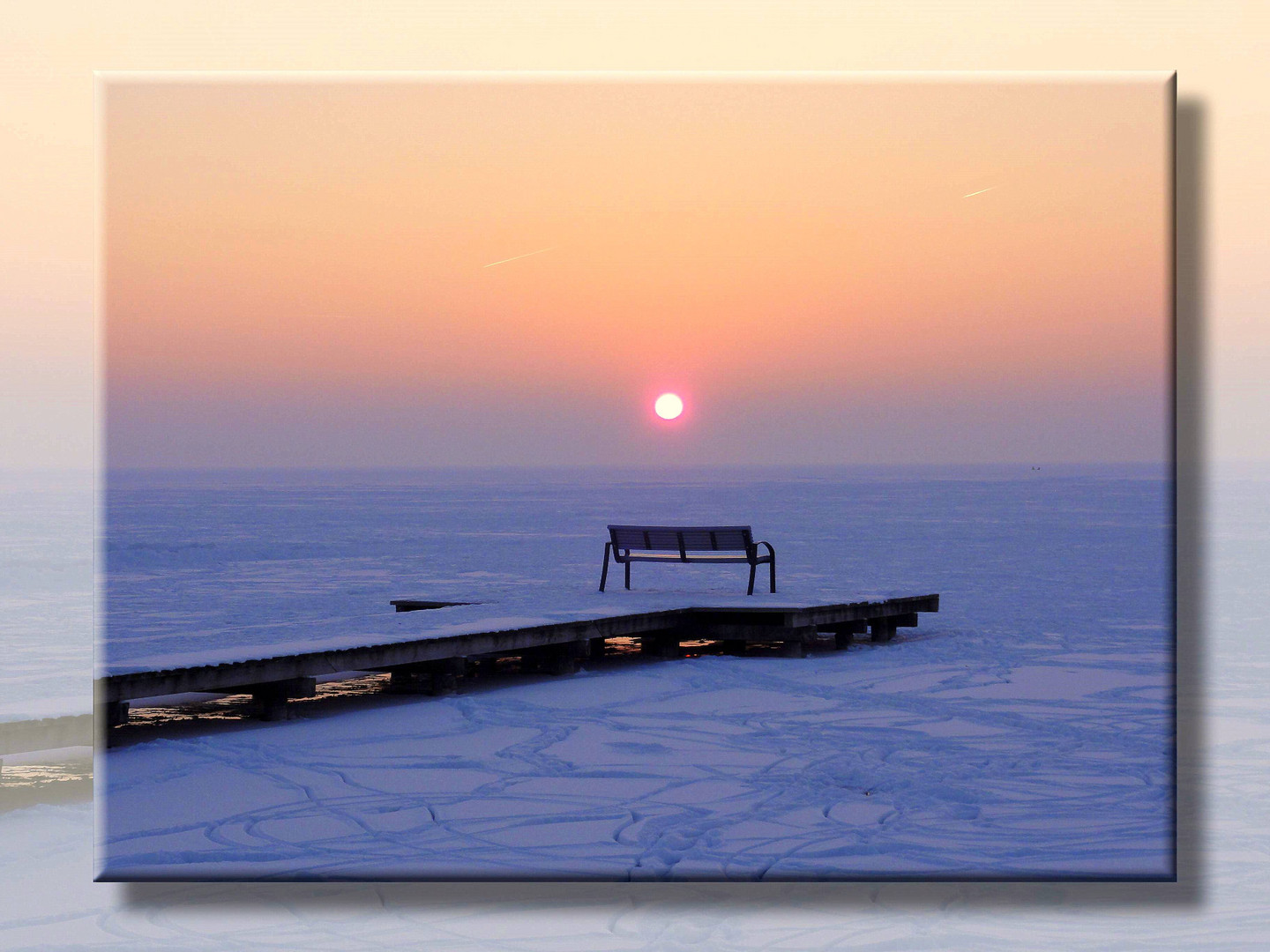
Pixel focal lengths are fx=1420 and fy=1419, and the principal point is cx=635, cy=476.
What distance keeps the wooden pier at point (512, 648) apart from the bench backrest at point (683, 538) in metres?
0.83

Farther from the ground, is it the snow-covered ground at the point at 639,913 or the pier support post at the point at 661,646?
the pier support post at the point at 661,646

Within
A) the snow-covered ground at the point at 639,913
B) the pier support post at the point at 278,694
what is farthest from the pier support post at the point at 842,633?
the snow-covered ground at the point at 639,913

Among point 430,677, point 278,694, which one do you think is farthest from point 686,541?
point 278,694

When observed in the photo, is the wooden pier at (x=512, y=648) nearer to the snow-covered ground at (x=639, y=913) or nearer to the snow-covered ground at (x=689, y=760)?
the snow-covered ground at (x=689, y=760)

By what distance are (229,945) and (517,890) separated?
3.28ft

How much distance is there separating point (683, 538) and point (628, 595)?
0.72 metres

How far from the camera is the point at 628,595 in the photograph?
39.0 feet

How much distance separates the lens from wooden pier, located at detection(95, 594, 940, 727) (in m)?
7.12

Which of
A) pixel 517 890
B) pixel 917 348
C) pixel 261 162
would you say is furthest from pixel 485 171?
pixel 917 348

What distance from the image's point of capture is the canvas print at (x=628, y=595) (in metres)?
5.84

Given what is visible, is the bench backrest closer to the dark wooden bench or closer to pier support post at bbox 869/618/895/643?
the dark wooden bench

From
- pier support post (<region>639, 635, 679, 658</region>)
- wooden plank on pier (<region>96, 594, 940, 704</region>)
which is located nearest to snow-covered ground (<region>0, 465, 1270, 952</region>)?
wooden plank on pier (<region>96, 594, 940, 704</region>)

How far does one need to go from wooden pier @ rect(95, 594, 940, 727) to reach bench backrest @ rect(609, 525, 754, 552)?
2.73ft

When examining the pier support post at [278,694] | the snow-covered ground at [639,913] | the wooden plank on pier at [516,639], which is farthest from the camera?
the pier support post at [278,694]
